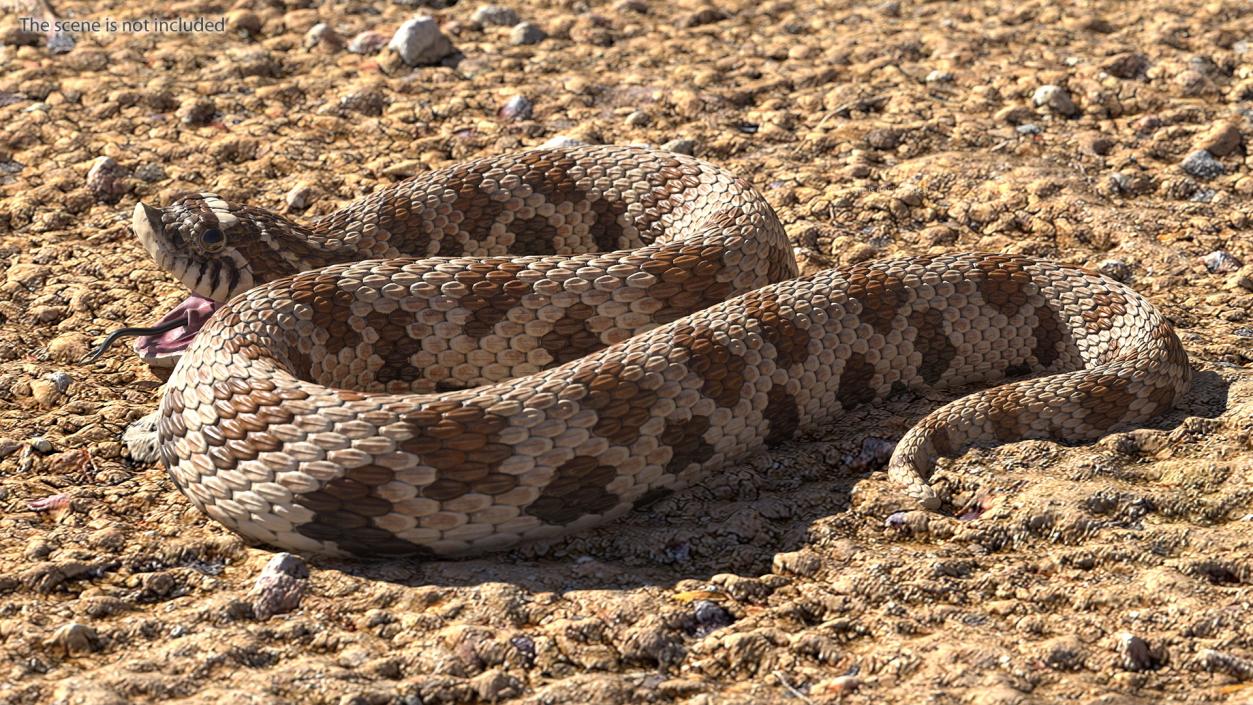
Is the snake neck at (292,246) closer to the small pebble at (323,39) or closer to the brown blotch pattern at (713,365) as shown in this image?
the brown blotch pattern at (713,365)

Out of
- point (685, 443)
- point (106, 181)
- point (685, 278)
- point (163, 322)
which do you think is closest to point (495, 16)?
point (106, 181)

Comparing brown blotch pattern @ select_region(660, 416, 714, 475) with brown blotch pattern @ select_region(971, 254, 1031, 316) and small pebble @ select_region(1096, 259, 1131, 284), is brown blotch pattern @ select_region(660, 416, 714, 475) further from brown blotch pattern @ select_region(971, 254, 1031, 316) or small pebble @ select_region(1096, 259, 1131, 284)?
small pebble @ select_region(1096, 259, 1131, 284)

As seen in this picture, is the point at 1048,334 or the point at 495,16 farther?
the point at 495,16

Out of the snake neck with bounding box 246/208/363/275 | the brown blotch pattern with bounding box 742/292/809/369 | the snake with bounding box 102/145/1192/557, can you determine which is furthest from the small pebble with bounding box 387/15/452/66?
the brown blotch pattern with bounding box 742/292/809/369

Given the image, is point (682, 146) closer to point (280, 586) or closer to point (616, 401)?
point (616, 401)

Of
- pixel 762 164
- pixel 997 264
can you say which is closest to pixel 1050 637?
pixel 997 264

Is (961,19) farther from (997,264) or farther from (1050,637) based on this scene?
(1050,637)
